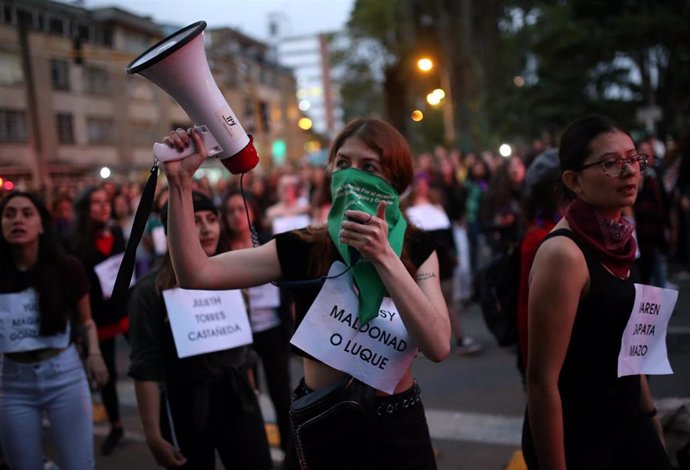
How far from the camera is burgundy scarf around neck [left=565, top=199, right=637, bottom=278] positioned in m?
2.20

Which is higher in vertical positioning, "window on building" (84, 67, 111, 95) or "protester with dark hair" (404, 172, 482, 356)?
"window on building" (84, 67, 111, 95)

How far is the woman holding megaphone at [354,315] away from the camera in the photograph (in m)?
1.96

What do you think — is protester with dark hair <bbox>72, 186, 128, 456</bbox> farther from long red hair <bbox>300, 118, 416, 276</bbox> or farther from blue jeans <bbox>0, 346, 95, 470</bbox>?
long red hair <bbox>300, 118, 416, 276</bbox>

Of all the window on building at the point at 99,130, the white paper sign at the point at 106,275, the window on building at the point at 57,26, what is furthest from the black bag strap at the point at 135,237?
the window on building at the point at 99,130

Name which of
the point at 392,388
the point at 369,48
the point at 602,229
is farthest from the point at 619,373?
the point at 369,48

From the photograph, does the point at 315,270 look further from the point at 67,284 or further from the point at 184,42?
the point at 67,284

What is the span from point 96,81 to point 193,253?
139 feet

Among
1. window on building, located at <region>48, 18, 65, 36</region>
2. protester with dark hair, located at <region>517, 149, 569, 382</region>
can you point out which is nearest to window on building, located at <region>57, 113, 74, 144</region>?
window on building, located at <region>48, 18, 65, 36</region>

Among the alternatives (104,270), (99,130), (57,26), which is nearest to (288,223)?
(104,270)

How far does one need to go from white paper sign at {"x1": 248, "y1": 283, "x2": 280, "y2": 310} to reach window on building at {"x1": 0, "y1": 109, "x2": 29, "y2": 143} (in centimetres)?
3289

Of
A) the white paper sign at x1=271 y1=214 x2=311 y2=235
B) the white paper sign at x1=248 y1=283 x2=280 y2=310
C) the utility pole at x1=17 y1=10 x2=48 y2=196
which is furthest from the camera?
the utility pole at x1=17 y1=10 x2=48 y2=196

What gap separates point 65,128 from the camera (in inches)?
1497

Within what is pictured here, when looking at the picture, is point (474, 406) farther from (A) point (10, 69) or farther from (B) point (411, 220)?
(A) point (10, 69)

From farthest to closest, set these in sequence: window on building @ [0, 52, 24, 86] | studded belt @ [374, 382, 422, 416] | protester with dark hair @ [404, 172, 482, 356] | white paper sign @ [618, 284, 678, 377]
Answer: window on building @ [0, 52, 24, 86] < protester with dark hair @ [404, 172, 482, 356] < white paper sign @ [618, 284, 678, 377] < studded belt @ [374, 382, 422, 416]
